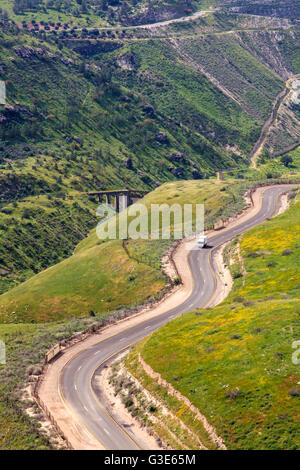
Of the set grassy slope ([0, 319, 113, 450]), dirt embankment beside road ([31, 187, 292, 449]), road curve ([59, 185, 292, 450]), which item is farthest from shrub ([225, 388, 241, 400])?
grassy slope ([0, 319, 113, 450])

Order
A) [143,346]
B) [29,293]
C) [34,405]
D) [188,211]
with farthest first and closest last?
[188,211] → [29,293] → [143,346] → [34,405]

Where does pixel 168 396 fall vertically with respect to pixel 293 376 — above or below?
below

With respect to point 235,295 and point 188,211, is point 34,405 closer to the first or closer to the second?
point 235,295

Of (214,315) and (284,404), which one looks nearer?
(284,404)

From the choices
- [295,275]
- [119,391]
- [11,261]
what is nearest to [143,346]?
[119,391]

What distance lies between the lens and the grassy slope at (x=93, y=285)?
9556 cm

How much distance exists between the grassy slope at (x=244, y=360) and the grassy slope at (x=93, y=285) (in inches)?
967

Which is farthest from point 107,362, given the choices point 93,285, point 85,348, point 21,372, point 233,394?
→ point 93,285

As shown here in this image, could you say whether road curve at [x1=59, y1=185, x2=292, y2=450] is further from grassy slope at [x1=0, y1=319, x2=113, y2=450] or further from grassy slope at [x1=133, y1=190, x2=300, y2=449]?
grassy slope at [x1=133, y1=190, x2=300, y2=449]

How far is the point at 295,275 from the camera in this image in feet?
250

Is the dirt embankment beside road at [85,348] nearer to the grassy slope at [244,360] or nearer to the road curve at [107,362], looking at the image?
the road curve at [107,362]

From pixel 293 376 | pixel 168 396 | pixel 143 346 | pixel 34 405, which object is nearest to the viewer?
pixel 293 376
